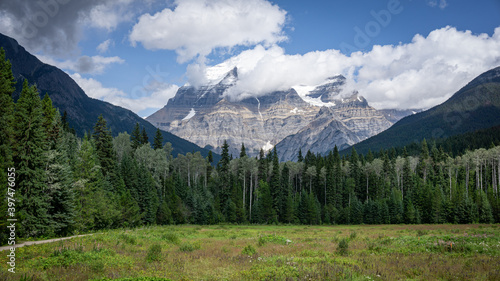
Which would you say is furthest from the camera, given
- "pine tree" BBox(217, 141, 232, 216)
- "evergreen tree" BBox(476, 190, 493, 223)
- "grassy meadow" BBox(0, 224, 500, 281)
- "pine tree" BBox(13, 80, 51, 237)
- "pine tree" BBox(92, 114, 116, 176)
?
"pine tree" BBox(217, 141, 232, 216)

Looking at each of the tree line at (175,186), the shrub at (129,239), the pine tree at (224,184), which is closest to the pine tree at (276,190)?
the tree line at (175,186)

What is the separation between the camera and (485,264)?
14.8 metres

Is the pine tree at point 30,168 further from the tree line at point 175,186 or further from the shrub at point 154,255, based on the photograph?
the shrub at point 154,255

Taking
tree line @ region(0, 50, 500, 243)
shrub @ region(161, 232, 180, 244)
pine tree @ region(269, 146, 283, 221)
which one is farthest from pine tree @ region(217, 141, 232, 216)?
shrub @ region(161, 232, 180, 244)

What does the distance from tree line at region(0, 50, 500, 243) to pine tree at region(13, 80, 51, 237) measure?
3.6 inches

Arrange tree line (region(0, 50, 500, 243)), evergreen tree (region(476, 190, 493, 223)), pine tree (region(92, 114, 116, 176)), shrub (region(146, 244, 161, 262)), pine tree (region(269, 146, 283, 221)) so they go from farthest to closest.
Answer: pine tree (region(269, 146, 283, 221))
evergreen tree (region(476, 190, 493, 223))
pine tree (region(92, 114, 116, 176))
tree line (region(0, 50, 500, 243))
shrub (region(146, 244, 161, 262))

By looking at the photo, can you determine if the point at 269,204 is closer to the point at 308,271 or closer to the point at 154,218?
the point at 154,218

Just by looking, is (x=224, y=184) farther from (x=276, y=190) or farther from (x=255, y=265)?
(x=255, y=265)

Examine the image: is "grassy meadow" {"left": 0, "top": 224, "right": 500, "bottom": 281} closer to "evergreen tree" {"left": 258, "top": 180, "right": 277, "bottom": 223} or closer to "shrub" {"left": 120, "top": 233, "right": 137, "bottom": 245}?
"shrub" {"left": 120, "top": 233, "right": 137, "bottom": 245}

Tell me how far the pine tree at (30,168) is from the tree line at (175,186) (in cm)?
9

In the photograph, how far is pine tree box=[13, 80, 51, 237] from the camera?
84.5 feet

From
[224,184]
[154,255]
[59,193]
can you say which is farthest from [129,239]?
[224,184]

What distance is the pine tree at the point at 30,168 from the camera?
25750mm

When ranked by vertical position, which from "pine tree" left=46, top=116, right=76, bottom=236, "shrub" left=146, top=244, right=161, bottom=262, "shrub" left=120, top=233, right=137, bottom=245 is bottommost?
"shrub" left=120, top=233, right=137, bottom=245
